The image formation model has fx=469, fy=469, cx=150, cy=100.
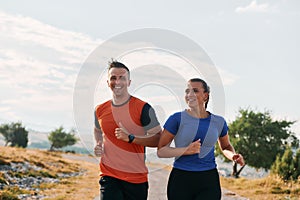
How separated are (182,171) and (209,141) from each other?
0.46 meters

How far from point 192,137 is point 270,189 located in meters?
13.6

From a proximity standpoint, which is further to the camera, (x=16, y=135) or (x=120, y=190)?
(x=16, y=135)

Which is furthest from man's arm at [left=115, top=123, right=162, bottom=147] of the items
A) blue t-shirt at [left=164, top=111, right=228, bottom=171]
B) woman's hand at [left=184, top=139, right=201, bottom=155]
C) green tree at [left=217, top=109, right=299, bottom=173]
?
green tree at [left=217, top=109, right=299, bottom=173]

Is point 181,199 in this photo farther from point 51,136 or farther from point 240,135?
point 51,136

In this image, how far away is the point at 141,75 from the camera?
594 cm

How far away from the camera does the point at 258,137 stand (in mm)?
41188

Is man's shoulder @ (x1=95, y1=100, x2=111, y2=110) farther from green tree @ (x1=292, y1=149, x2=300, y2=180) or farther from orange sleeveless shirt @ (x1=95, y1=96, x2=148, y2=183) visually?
green tree @ (x1=292, y1=149, x2=300, y2=180)

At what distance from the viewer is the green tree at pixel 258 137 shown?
40.4 metres

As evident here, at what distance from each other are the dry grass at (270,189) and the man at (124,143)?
33.2 feet

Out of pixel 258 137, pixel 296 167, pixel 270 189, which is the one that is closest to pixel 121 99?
pixel 270 189

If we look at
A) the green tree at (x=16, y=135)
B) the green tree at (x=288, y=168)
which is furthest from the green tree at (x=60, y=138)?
the green tree at (x=288, y=168)

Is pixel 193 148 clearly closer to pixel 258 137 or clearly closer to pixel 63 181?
pixel 63 181

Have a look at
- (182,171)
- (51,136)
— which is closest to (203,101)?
(182,171)

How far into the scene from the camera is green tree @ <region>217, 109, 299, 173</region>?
40.4 metres
